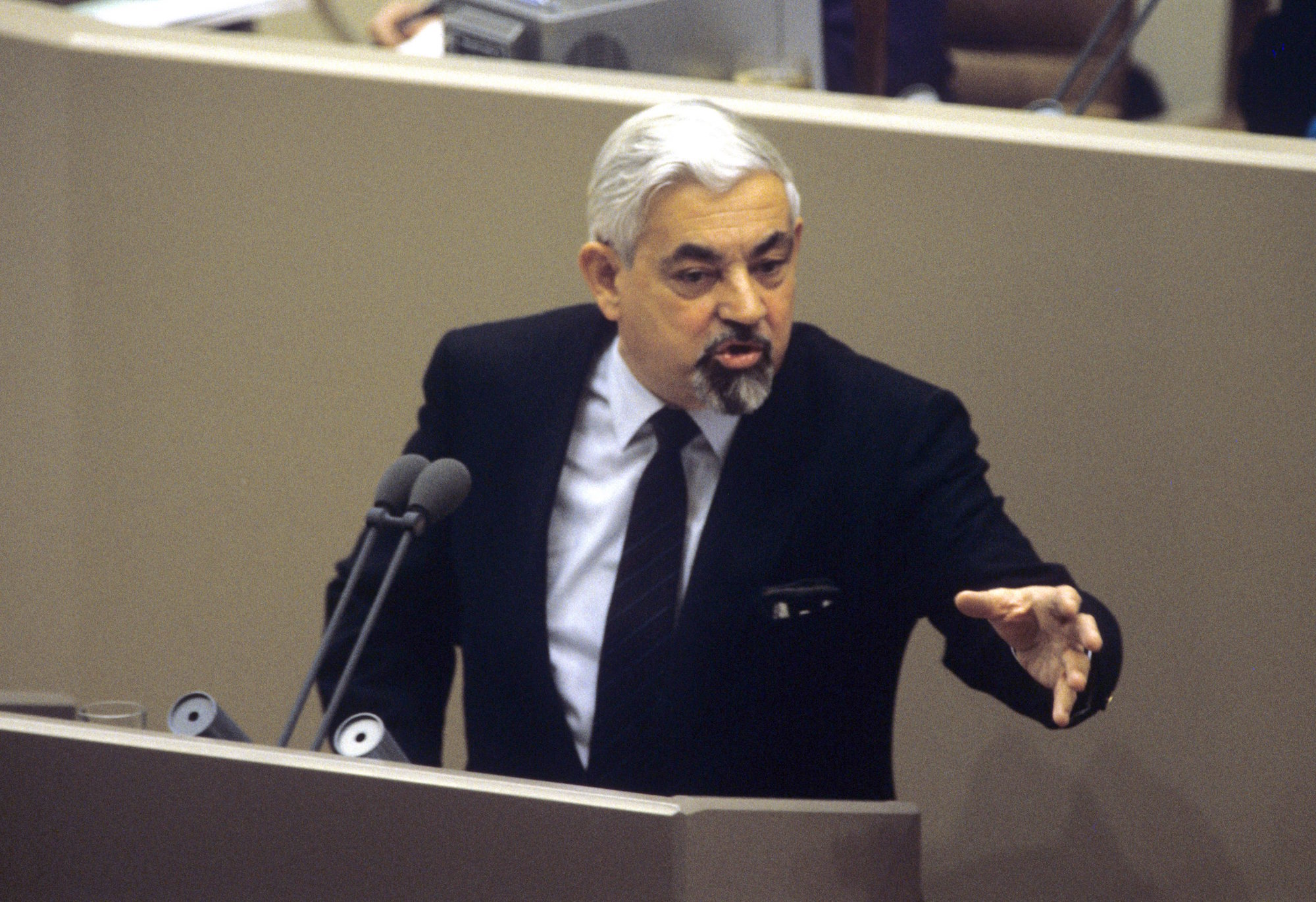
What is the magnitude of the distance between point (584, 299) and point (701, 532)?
1.73 ft

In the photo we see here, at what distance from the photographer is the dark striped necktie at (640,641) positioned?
1.84 m

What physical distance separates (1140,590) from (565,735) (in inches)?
30.6

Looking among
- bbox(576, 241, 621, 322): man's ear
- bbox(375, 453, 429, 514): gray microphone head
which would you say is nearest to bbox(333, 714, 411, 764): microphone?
bbox(375, 453, 429, 514): gray microphone head

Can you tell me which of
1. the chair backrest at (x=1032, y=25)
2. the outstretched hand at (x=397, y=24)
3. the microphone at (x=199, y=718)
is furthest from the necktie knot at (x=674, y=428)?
the chair backrest at (x=1032, y=25)

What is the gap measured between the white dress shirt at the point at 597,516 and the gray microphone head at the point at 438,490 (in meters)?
0.43

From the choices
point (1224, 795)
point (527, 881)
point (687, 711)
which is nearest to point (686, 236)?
point (687, 711)

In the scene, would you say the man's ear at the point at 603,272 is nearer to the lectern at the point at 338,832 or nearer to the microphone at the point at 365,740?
the microphone at the point at 365,740

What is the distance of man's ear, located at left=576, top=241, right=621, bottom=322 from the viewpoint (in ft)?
6.17

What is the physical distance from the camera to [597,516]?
1.93 m

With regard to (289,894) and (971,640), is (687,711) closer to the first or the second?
(971,640)

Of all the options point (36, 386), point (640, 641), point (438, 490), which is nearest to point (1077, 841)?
point (640, 641)

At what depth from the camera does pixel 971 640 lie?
5.79ft

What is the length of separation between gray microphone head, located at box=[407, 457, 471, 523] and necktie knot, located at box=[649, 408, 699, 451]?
0.44 meters

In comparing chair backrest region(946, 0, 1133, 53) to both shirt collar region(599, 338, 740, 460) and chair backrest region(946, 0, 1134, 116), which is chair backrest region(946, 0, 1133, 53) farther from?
shirt collar region(599, 338, 740, 460)
